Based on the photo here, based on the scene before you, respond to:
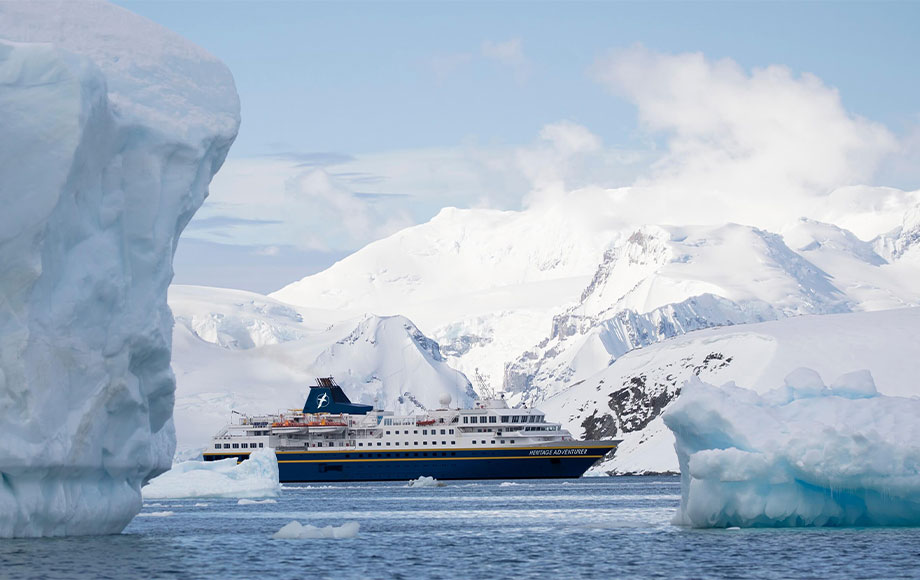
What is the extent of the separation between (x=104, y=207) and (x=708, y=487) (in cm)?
1908

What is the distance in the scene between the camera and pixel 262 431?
442ft

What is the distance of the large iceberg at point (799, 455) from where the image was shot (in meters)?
39.4

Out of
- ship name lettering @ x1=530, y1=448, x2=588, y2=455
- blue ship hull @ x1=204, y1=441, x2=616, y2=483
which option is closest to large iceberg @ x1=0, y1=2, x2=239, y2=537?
blue ship hull @ x1=204, y1=441, x2=616, y2=483

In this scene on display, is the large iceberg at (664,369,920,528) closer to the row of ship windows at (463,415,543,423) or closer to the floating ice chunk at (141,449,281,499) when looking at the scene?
the floating ice chunk at (141,449,281,499)

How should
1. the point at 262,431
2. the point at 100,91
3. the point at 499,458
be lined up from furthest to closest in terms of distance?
the point at 262,431 → the point at 499,458 → the point at 100,91

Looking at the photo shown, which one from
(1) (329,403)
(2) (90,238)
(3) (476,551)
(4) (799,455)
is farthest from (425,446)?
(2) (90,238)

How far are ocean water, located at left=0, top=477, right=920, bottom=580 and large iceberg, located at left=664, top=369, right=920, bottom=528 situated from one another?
34.5 inches

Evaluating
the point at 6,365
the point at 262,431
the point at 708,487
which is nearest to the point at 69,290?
the point at 6,365

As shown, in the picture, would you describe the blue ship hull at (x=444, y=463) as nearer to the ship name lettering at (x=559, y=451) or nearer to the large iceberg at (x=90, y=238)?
the ship name lettering at (x=559, y=451)

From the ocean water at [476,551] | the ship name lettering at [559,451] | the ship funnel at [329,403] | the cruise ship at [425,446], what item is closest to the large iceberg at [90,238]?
the ocean water at [476,551]

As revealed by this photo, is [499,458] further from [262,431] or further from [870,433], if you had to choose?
[870,433]

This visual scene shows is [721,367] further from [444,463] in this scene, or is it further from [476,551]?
[476,551]

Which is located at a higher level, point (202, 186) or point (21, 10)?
point (21, 10)

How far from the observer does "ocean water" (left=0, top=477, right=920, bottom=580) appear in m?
30.8
